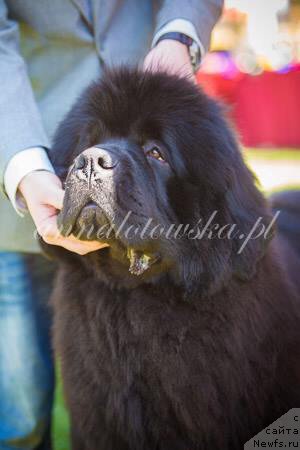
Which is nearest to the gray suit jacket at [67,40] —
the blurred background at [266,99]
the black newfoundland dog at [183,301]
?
the black newfoundland dog at [183,301]

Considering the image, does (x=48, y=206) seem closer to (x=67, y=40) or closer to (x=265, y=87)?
(x=67, y=40)

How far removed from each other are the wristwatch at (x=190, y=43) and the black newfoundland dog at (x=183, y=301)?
29cm

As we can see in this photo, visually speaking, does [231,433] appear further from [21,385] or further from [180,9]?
[180,9]

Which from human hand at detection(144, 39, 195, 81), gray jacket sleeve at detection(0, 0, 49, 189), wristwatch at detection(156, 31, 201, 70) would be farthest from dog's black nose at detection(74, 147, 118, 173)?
wristwatch at detection(156, 31, 201, 70)

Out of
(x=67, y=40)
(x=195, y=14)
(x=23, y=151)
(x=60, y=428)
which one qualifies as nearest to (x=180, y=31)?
(x=195, y=14)

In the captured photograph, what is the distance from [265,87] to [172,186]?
1113 cm

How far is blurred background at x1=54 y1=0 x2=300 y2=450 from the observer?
11.0 meters

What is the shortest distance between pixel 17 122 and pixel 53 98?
0.42 m

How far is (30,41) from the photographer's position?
2.60 m

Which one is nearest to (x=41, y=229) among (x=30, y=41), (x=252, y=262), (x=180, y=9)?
(x=252, y=262)

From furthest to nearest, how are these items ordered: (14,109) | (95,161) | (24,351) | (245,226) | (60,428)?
1. (60,428)
2. (24,351)
3. (14,109)
4. (245,226)
5. (95,161)

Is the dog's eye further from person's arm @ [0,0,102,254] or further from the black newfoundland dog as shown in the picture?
person's arm @ [0,0,102,254]

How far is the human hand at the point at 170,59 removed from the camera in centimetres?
232

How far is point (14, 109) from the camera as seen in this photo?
90.0 inches
